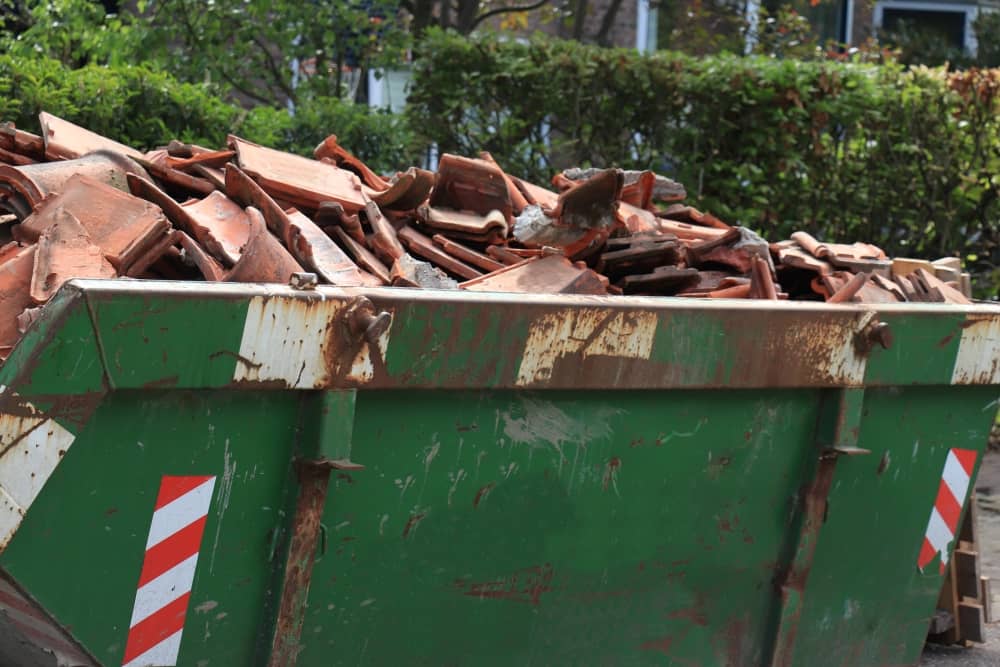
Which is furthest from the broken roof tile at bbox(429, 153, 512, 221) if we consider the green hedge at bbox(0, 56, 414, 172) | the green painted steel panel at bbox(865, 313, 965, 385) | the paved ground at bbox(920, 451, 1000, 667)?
the green hedge at bbox(0, 56, 414, 172)

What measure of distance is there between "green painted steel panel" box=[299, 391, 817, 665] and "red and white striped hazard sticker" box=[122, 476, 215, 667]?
0.90 feet

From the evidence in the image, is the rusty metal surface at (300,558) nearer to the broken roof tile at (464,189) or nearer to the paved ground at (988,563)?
the broken roof tile at (464,189)

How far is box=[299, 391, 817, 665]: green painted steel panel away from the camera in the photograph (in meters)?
2.86

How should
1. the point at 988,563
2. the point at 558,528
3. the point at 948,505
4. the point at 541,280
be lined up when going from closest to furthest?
the point at 558,528, the point at 541,280, the point at 948,505, the point at 988,563

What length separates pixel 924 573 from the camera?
3.84m

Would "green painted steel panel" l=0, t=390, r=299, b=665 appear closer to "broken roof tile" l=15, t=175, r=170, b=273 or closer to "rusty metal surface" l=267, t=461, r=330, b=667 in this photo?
"rusty metal surface" l=267, t=461, r=330, b=667

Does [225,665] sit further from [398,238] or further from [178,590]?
[398,238]

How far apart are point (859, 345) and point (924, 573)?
801 millimetres

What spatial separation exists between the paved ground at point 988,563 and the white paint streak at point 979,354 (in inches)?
45.9

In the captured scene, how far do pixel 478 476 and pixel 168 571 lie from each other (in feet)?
2.30

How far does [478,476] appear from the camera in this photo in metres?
2.98

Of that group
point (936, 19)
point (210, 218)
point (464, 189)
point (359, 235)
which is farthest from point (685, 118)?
Answer: point (936, 19)

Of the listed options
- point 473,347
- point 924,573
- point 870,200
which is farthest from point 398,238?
point 870,200

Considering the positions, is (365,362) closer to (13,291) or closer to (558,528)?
(558,528)
